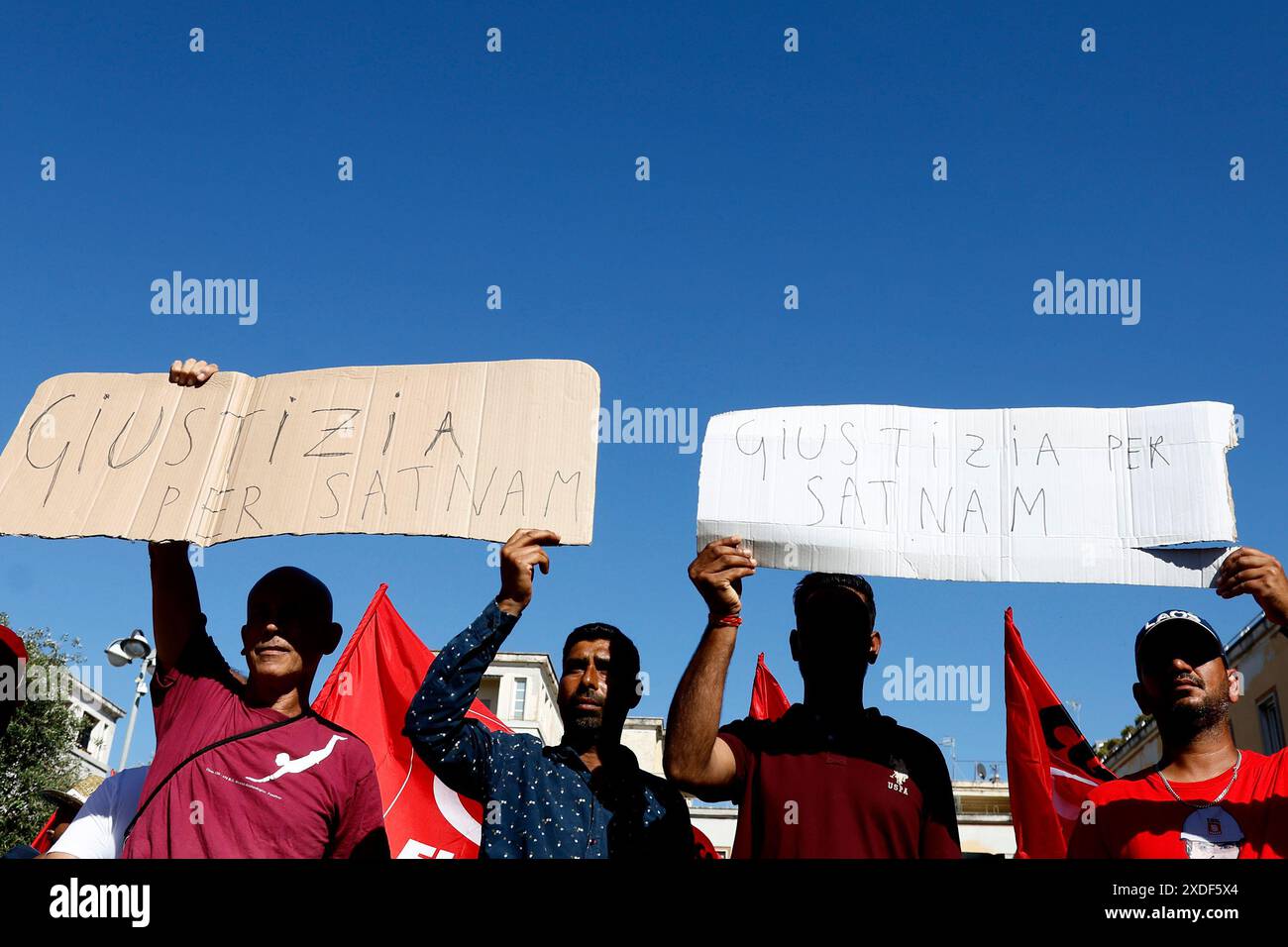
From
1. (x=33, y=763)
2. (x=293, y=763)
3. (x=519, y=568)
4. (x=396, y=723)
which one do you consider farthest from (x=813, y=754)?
(x=33, y=763)

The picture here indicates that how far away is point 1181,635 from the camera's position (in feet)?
→ 10.9

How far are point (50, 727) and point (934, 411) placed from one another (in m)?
28.2

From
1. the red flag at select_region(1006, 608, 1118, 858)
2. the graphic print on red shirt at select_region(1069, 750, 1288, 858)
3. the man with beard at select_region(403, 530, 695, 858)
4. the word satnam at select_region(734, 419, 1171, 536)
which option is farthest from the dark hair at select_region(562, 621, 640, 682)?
the red flag at select_region(1006, 608, 1118, 858)

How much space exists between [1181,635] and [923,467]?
0.97 meters

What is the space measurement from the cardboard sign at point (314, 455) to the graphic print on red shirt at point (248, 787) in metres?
0.60

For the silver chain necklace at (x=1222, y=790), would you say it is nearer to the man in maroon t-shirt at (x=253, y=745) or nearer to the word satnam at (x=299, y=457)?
the word satnam at (x=299, y=457)

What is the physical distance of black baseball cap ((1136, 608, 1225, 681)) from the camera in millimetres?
3289

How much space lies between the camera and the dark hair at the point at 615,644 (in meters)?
3.39

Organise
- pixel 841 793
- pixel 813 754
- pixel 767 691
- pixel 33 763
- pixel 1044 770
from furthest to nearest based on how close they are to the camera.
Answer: pixel 33 763 < pixel 767 691 < pixel 1044 770 < pixel 813 754 < pixel 841 793

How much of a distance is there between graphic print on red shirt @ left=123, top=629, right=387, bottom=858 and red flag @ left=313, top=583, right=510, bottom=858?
193cm

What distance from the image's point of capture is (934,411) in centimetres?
363

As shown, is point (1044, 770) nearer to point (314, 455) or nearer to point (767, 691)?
point (767, 691)

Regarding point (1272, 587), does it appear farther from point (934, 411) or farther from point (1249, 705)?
point (1249, 705)

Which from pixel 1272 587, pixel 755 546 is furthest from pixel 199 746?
pixel 1272 587
